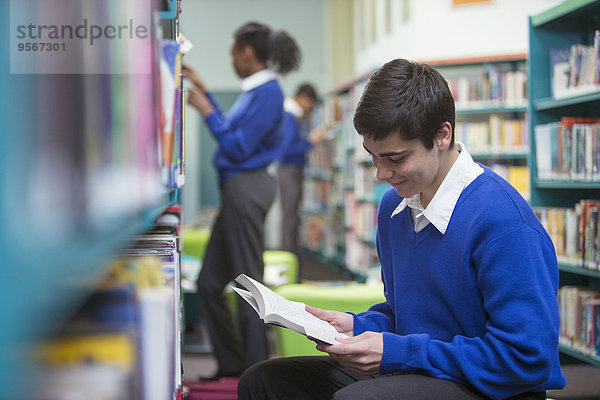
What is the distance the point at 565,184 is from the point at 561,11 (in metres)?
0.75

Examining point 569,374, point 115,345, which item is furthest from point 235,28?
point 115,345

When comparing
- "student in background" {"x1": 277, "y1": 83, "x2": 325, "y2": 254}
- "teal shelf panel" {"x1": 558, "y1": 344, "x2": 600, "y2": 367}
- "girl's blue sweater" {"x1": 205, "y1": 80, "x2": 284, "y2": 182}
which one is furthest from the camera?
"student in background" {"x1": 277, "y1": 83, "x2": 325, "y2": 254}

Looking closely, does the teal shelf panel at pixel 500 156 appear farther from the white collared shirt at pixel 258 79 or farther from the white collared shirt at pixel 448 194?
the white collared shirt at pixel 448 194

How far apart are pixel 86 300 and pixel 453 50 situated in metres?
5.75

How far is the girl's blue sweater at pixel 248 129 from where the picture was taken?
9.51ft

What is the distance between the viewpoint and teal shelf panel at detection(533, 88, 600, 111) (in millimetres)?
2709

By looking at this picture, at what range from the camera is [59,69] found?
563 millimetres

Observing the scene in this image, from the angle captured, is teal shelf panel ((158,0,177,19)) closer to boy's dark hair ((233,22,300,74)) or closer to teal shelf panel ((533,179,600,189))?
boy's dark hair ((233,22,300,74))

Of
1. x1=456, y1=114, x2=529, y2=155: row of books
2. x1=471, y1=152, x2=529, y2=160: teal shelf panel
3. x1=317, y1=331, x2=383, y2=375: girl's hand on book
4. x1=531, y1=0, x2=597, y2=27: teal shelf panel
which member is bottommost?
x1=317, y1=331, x2=383, y2=375: girl's hand on book

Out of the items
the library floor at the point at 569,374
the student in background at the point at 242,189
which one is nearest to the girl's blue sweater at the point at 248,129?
the student in background at the point at 242,189

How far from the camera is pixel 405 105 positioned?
130cm

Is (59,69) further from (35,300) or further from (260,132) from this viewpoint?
(260,132)

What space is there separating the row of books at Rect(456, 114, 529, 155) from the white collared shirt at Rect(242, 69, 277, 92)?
2.21m

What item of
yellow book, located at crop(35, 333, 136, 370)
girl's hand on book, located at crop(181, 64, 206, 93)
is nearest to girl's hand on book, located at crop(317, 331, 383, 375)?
yellow book, located at crop(35, 333, 136, 370)
